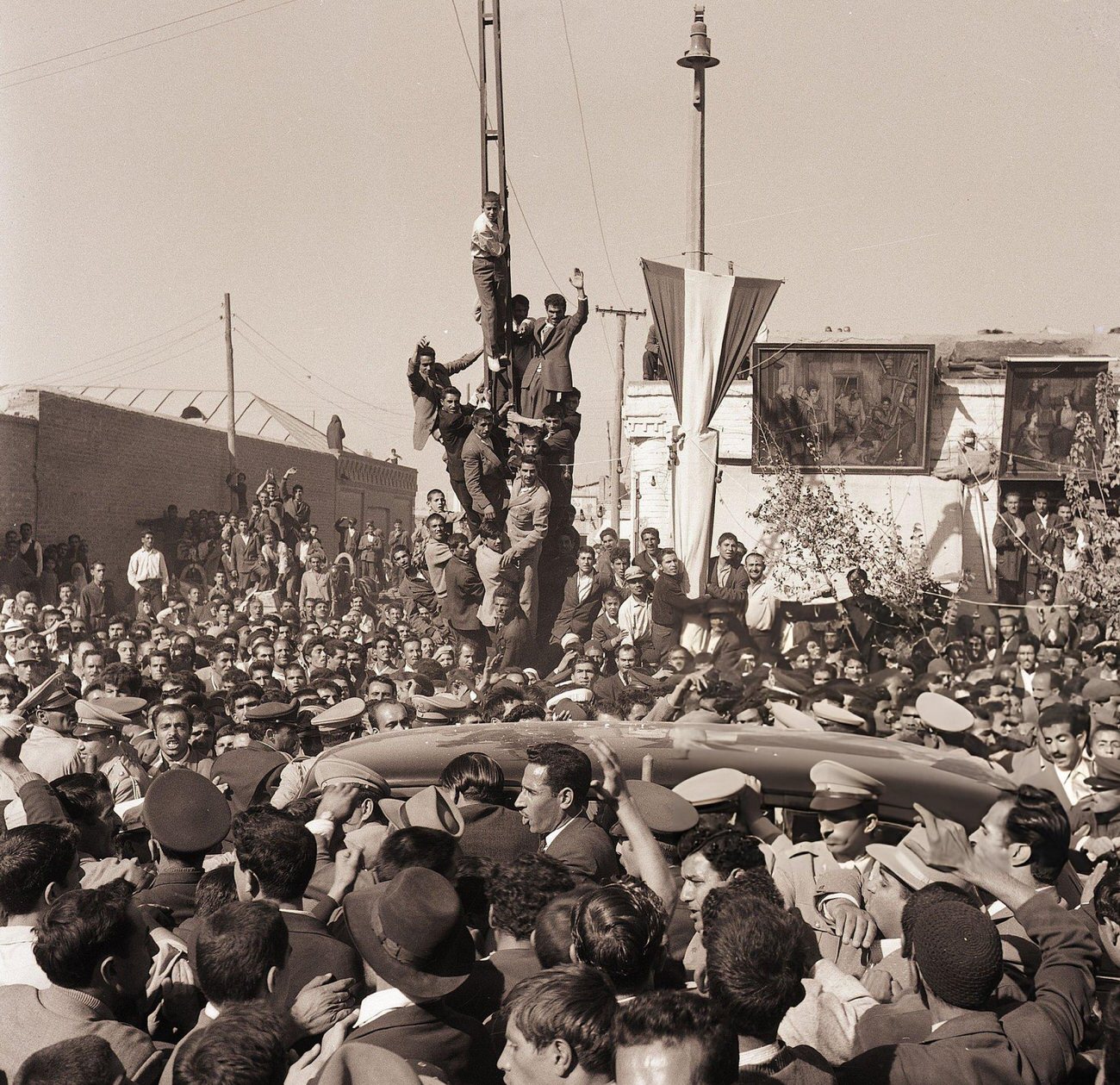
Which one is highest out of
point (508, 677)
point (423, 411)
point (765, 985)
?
point (423, 411)

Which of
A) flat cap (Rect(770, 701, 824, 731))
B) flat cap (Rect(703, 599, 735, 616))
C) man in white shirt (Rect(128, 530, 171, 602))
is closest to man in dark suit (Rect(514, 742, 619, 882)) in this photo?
flat cap (Rect(770, 701, 824, 731))

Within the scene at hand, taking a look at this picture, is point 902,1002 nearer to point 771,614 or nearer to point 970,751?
point 970,751

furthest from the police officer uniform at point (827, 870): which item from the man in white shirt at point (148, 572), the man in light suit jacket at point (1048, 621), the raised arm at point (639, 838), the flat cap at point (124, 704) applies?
the man in white shirt at point (148, 572)

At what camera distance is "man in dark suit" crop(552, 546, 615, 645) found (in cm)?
1043

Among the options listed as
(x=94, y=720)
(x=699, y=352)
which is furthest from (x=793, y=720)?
(x=699, y=352)

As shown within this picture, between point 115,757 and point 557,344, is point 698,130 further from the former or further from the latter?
point 115,757

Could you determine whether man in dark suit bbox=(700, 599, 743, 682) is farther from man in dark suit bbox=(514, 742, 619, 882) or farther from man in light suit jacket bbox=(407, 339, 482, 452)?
man in dark suit bbox=(514, 742, 619, 882)

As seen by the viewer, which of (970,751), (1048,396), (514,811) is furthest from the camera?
(1048,396)

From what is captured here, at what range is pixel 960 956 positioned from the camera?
2.25m

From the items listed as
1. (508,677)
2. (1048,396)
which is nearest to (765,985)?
(508,677)

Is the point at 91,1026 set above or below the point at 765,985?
below

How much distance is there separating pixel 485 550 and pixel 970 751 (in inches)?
244

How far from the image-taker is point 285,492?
1481 cm

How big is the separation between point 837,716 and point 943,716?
443 mm
